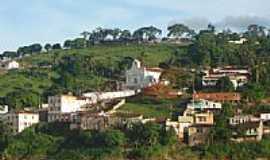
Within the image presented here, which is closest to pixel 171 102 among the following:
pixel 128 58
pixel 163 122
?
pixel 163 122

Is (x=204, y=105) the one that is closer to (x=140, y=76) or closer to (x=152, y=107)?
(x=152, y=107)

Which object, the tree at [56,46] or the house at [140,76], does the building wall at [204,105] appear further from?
the tree at [56,46]

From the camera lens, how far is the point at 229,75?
7212cm

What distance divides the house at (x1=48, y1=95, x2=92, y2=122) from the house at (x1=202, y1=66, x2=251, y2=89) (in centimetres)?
948

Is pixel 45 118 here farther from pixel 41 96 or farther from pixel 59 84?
pixel 59 84

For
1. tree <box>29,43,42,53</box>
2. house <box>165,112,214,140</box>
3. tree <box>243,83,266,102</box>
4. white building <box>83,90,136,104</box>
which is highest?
tree <box>29,43,42,53</box>

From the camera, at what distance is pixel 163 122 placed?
59.2 meters

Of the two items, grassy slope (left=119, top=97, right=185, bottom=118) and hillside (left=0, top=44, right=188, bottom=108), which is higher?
hillside (left=0, top=44, right=188, bottom=108)

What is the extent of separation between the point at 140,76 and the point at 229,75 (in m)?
8.64

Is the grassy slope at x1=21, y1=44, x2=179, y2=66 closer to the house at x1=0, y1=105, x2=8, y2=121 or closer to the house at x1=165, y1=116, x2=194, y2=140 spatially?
the house at x1=0, y1=105, x2=8, y2=121

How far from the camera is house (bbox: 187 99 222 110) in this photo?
63491 mm

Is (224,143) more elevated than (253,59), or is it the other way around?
(253,59)

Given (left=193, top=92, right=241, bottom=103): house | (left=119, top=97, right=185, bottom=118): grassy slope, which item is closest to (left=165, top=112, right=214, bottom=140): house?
(left=119, top=97, right=185, bottom=118): grassy slope

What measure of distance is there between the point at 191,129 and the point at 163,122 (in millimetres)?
1932
